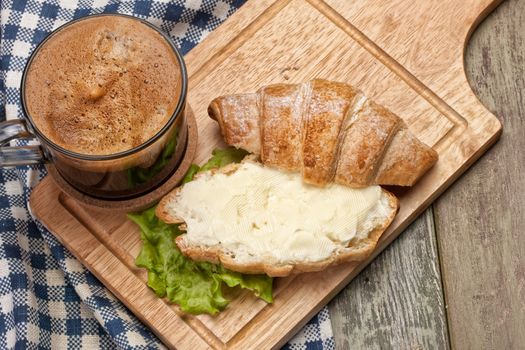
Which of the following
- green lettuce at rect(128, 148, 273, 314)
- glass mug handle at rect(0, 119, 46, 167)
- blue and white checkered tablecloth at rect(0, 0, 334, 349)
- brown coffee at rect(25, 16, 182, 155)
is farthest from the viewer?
blue and white checkered tablecloth at rect(0, 0, 334, 349)

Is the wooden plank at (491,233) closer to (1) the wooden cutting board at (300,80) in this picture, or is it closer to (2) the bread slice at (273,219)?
(1) the wooden cutting board at (300,80)

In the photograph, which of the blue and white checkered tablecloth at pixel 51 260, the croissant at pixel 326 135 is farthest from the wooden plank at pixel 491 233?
the blue and white checkered tablecloth at pixel 51 260

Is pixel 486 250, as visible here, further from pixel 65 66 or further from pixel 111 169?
pixel 65 66

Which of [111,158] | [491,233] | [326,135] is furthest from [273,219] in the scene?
[491,233]

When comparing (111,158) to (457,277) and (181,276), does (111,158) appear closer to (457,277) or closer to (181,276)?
(181,276)

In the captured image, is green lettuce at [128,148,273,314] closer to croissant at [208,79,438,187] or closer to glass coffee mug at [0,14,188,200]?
glass coffee mug at [0,14,188,200]

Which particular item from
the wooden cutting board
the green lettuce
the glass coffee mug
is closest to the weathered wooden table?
the wooden cutting board
